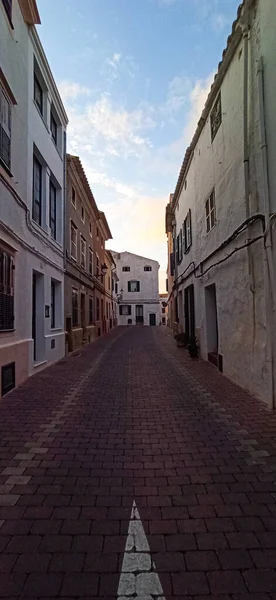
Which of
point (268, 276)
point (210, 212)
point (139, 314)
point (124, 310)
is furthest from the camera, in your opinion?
point (124, 310)

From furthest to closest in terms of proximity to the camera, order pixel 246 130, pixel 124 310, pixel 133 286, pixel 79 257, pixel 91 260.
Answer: pixel 133 286
pixel 124 310
pixel 91 260
pixel 79 257
pixel 246 130

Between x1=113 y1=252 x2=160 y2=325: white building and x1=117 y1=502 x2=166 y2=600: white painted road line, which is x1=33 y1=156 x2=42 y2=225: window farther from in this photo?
x1=113 y1=252 x2=160 y2=325: white building

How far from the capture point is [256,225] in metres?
5.41

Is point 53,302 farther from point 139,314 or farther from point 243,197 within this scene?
point 139,314

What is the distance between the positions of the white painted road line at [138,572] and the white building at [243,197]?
3320mm

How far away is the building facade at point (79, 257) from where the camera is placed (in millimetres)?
12305

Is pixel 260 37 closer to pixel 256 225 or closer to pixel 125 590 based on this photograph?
pixel 256 225

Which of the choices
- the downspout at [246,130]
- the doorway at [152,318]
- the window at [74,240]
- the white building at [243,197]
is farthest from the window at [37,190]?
the doorway at [152,318]

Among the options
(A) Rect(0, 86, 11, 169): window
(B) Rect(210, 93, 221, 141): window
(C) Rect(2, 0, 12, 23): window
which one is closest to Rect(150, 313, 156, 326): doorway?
(B) Rect(210, 93, 221, 141): window

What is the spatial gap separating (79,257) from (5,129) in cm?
863

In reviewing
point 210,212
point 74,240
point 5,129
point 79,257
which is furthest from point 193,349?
point 5,129

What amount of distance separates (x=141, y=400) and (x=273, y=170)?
4.31 metres

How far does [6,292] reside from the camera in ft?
20.4

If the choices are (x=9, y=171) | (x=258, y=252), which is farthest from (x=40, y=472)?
(x=9, y=171)
